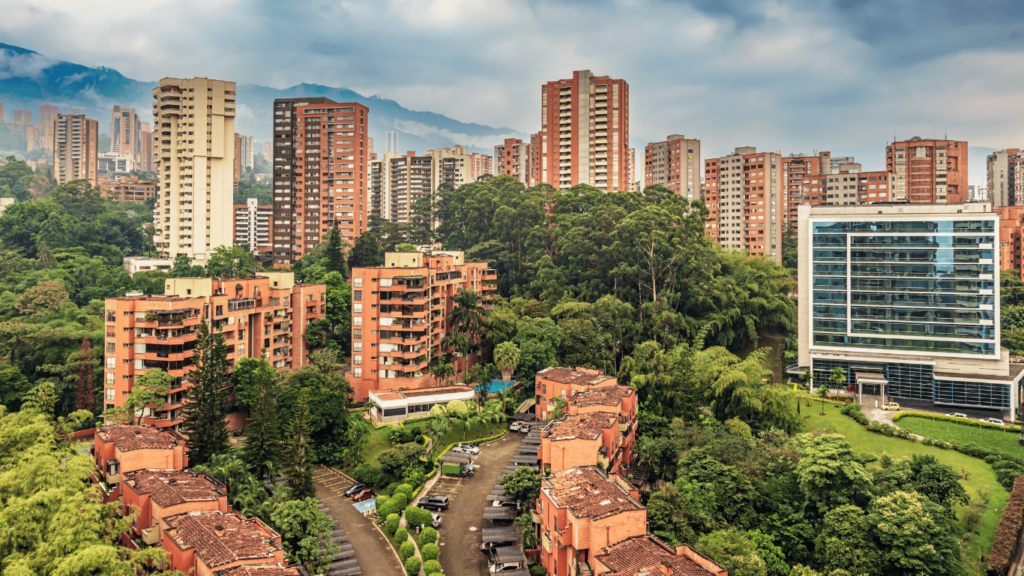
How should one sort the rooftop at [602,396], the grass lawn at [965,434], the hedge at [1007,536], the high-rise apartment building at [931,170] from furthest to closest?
the high-rise apartment building at [931,170] → the grass lawn at [965,434] → the rooftop at [602,396] → the hedge at [1007,536]

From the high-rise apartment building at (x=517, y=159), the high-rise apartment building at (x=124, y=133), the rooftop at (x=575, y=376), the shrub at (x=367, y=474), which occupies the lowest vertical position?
the shrub at (x=367, y=474)

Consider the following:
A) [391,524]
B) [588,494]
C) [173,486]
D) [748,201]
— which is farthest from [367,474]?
[748,201]

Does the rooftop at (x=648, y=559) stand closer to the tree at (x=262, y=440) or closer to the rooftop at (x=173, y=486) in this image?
the rooftop at (x=173, y=486)

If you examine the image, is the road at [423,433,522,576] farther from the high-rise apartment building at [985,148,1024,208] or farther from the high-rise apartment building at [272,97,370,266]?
the high-rise apartment building at [985,148,1024,208]

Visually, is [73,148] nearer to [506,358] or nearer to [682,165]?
[682,165]

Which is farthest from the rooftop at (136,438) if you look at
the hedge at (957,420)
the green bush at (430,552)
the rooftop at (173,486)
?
the hedge at (957,420)

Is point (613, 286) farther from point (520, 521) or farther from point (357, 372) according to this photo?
point (520, 521)

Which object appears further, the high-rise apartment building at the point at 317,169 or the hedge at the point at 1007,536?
the high-rise apartment building at the point at 317,169
